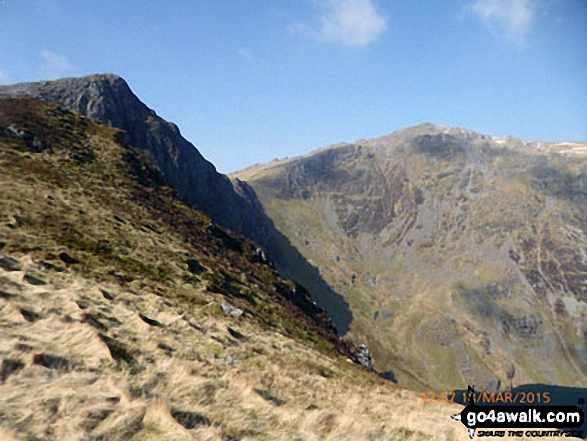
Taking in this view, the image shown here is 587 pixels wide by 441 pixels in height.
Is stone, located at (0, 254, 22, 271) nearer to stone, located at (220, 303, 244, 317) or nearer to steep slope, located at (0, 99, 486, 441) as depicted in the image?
steep slope, located at (0, 99, 486, 441)

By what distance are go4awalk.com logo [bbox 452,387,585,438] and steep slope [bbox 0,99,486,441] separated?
1.07 meters

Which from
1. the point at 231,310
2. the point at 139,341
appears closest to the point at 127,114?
the point at 231,310

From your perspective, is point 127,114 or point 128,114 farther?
point 128,114

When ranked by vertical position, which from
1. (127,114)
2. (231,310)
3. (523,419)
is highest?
(127,114)

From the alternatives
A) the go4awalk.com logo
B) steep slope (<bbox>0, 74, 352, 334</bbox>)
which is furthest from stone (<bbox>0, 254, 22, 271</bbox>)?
steep slope (<bbox>0, 74, 352, 334</bbox>)

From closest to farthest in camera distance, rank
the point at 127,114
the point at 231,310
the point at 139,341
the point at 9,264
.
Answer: the point at 139,341 < the point at 9,264 < the point at 231,310 < the point at 127,114

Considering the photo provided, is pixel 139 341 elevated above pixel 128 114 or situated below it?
below

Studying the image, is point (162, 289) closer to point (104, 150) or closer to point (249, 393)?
point (249, 393)

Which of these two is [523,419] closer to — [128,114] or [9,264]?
[9,264]

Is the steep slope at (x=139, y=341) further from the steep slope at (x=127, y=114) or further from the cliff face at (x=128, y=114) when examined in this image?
the cliff face at (x=128, y=114)

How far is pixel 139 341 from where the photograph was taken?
14.3 meters

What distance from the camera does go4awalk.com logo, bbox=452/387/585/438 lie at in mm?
11891

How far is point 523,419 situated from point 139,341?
48.3 feet

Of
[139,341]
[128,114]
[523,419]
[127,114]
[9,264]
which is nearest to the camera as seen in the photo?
[523,419]
